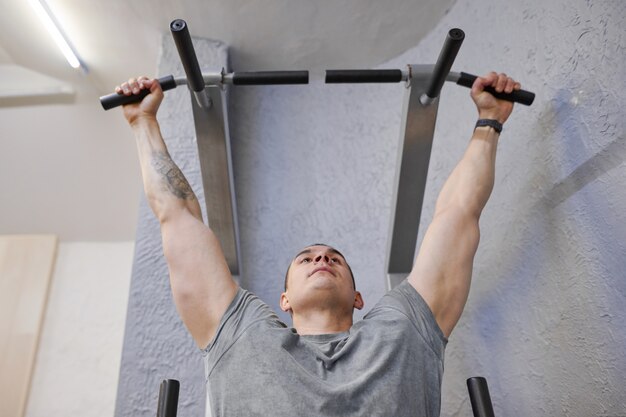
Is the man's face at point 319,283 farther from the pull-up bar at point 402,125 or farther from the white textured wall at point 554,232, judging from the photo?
the white textured wall at point 554,232

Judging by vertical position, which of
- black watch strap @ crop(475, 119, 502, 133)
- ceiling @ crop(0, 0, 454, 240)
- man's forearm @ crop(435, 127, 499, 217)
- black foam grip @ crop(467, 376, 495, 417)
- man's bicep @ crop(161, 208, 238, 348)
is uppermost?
ceiling @ crop(0, 0, 454, 240)

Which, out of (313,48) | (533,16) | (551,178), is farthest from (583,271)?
(313,48)

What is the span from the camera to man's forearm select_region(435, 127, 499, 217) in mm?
1198

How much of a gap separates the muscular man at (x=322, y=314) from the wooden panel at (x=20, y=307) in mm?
1832

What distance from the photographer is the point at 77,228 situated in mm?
3154

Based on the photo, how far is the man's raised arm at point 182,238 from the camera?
3.44 feet

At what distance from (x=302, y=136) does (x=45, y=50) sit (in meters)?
1.03

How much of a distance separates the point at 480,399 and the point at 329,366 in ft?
0.81

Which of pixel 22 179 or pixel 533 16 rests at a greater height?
pixel 22 179

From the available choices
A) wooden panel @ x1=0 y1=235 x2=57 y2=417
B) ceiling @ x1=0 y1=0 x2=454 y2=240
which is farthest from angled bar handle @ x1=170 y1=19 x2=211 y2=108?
wooden panel @ x1=0 y1=235 x2=57 y2=417

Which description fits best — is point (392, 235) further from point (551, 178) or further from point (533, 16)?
point (533, 16)

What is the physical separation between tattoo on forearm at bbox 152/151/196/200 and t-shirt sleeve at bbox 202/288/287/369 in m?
0.28

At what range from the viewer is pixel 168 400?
964mm

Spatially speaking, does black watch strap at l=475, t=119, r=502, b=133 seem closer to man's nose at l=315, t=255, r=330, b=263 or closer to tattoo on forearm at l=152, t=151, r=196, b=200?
man's nose at l=315, t=255, r=330, b=263
